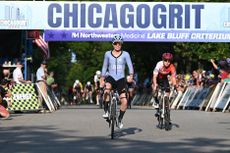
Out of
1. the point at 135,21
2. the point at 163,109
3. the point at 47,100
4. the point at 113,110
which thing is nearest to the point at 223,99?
the point at 135,21

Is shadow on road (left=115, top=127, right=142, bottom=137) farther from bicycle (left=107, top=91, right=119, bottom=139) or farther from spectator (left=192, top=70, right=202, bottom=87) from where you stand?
spectator (left=192, top=70, right=202, bottom=87)

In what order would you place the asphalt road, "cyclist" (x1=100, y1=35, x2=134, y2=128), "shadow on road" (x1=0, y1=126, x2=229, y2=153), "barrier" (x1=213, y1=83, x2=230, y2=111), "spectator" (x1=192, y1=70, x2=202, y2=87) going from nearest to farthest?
"shadow on road" (x1=0, y1=126, x2=229, y2=153) → the asphalt road → "cyclist" (x1=100, y1=35, x2=134, y2=128) → "barrier" (x1=213, y1=83, x2=230, y2=111) → "spectator" (x1=192, y1=70, x2=202, y2=87)

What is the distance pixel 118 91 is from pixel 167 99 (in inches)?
75.2

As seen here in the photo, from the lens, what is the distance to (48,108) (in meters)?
25.4

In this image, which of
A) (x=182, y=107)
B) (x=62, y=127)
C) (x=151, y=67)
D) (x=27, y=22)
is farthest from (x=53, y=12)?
(x=151, y=67)

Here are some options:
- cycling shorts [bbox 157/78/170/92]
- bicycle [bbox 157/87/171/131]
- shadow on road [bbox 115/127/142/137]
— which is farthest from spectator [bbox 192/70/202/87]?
shadow on road [bbox 115/127/142/137]

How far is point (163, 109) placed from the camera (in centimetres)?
1603

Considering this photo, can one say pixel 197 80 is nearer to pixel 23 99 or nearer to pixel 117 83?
pixel 23 99

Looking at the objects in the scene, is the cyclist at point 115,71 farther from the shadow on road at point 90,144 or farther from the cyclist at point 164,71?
the cyclist at point 164,71

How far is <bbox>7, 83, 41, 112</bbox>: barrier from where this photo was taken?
23.6m

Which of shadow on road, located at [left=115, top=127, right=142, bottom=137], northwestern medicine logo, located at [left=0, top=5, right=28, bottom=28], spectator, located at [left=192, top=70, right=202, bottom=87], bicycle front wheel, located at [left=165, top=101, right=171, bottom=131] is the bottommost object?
shadow on road, located at [left=115, top=127, right=142, bottom=137]

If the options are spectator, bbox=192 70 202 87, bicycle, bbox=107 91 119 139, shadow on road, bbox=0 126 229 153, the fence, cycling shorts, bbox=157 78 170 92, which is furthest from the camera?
spectator, bbox=192 70 202 87

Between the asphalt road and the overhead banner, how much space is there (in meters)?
9.06

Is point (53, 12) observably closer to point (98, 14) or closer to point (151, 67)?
point (98, 14)
